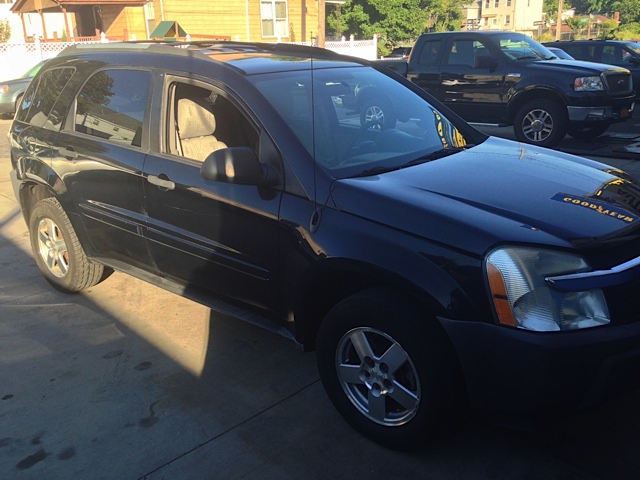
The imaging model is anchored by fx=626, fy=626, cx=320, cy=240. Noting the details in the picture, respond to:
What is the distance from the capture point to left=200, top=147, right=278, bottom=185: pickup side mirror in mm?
3076

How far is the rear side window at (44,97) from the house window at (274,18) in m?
25.0

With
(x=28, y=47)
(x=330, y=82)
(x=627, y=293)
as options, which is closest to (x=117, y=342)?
(x=330, y=82)

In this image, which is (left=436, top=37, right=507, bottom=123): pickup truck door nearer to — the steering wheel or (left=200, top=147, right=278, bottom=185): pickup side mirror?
the steering wheel

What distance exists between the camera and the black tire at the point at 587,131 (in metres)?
9.74

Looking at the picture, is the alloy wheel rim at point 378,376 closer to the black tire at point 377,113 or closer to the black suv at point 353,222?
the black suv at point 353,222

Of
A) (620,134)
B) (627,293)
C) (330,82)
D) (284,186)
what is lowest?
(620,134)

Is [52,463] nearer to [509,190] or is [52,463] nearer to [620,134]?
[509,190]

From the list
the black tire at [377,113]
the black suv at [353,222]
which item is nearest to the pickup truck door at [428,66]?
the black suv at [353,222]

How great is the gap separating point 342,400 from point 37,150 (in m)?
3.08

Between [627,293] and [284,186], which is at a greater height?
[284,186]

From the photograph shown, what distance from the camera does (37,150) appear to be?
4.65 m

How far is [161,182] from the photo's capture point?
12.1 ft

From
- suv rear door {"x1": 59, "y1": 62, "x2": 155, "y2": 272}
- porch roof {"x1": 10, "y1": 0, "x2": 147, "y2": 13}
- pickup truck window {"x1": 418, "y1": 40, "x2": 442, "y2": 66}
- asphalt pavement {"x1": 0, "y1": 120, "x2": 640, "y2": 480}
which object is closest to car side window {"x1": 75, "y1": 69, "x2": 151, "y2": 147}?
suv rear door {"x1": 59, "y1": 62, "x2": 155, "y2": 272}

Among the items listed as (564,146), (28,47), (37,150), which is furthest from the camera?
(28,47)
